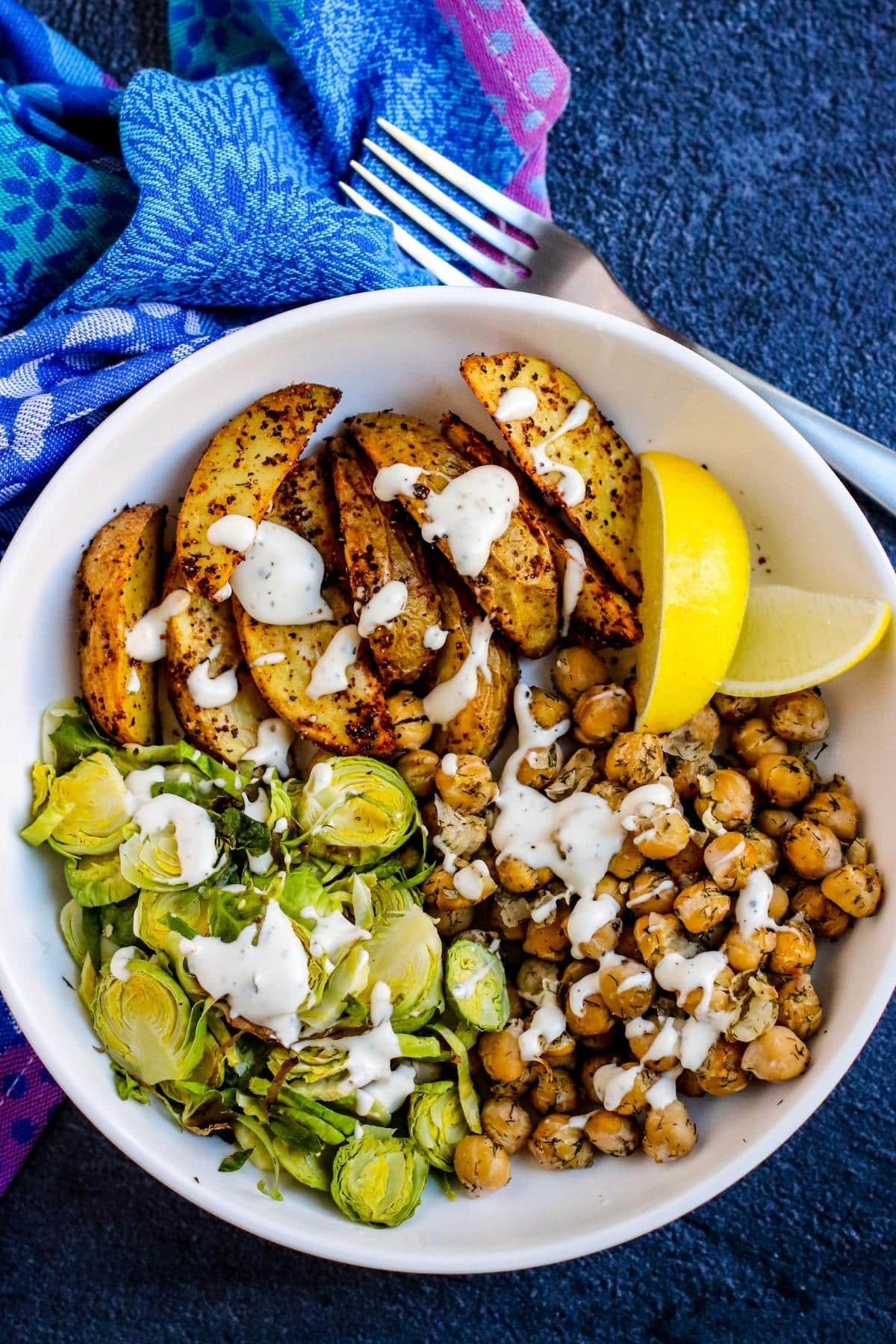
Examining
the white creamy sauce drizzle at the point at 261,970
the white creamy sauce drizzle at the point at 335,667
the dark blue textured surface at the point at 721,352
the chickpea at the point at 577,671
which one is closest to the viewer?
the white creamy sauce drizzle at the point at 261,970

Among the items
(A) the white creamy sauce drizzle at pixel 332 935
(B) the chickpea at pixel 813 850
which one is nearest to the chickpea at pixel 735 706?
A: (B) the chickpea at pixel 813 850

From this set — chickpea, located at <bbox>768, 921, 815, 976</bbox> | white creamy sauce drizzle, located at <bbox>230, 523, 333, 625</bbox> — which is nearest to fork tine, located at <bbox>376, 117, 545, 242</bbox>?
white creamy sauce drizzle, located at <bbox>230, 523, 333, 625</bbox>

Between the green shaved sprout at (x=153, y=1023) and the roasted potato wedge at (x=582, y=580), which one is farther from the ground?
the roasted potato wedge at (x=582, y=580)

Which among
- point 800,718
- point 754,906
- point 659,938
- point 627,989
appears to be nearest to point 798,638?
point 800,718

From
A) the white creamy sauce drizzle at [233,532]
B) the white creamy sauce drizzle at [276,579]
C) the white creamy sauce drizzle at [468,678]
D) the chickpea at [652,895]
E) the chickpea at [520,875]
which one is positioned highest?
the white creamy sauce drizzle at [233,532]

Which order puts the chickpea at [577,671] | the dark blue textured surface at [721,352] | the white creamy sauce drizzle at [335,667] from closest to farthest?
1. the white creamy sauce drizzle at [335,667]
2. the chickpea at [577,671]
3. the dark blue textured surface at [721,352]

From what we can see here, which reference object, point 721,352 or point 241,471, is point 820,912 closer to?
point 721,352

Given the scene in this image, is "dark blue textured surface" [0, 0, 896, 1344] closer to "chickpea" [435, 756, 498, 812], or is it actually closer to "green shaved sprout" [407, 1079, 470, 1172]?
"green shaved sprout" [407, 1079, 470, 1172]

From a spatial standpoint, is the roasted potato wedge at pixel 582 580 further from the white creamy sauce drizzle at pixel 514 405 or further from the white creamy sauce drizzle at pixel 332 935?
the white creamy sauce drizzle at pixel 332 935
